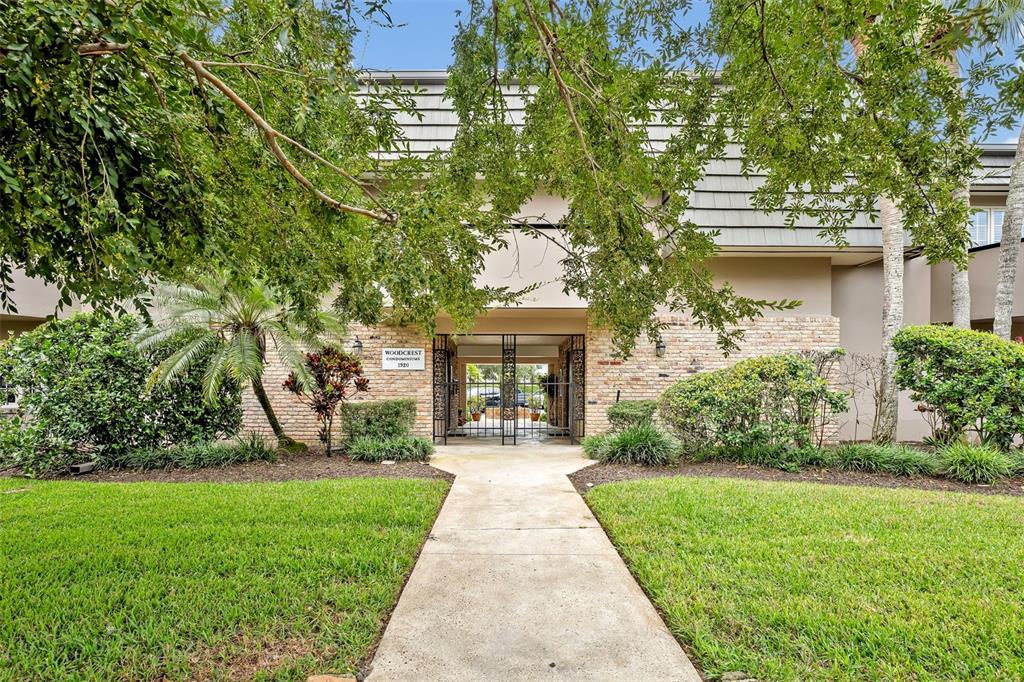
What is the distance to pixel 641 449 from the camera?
7.52m

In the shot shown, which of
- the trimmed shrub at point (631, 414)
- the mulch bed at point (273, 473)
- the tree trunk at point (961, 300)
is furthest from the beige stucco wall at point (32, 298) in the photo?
the tree trunk at point (961, 300)

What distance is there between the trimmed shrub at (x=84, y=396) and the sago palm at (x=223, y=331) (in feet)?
1.18

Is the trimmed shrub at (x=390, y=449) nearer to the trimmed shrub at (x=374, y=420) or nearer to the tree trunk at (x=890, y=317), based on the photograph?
the trimmed shrub at (x=374, y=420)

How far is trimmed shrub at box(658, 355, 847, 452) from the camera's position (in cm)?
716

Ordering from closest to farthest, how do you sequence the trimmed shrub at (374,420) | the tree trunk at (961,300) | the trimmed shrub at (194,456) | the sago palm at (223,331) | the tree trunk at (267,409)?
the trimmed shrub at (194,456) → the sago palm at (223,331) → the tree trunk at (267,409) → the tree trunk at (961,300) → the trimmed shrub at (374,420)

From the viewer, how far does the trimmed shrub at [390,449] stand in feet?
26.2

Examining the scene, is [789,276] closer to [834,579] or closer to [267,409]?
[834,579]

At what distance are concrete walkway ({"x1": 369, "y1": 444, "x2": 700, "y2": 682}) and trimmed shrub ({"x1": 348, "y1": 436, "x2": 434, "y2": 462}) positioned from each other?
317 centimetres

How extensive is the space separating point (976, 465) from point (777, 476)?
2367mm

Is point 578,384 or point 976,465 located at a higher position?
point 578,384

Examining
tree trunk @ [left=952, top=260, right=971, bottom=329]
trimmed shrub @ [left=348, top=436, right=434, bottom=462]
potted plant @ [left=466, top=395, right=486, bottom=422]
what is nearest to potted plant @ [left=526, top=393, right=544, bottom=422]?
potted plant @ [left=466, top=395, right=486, bottom=422]

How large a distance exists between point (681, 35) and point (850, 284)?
371 inches

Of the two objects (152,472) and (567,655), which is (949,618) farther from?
(152,472)

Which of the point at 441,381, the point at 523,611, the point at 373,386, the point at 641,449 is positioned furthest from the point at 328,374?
the point at 523,611
